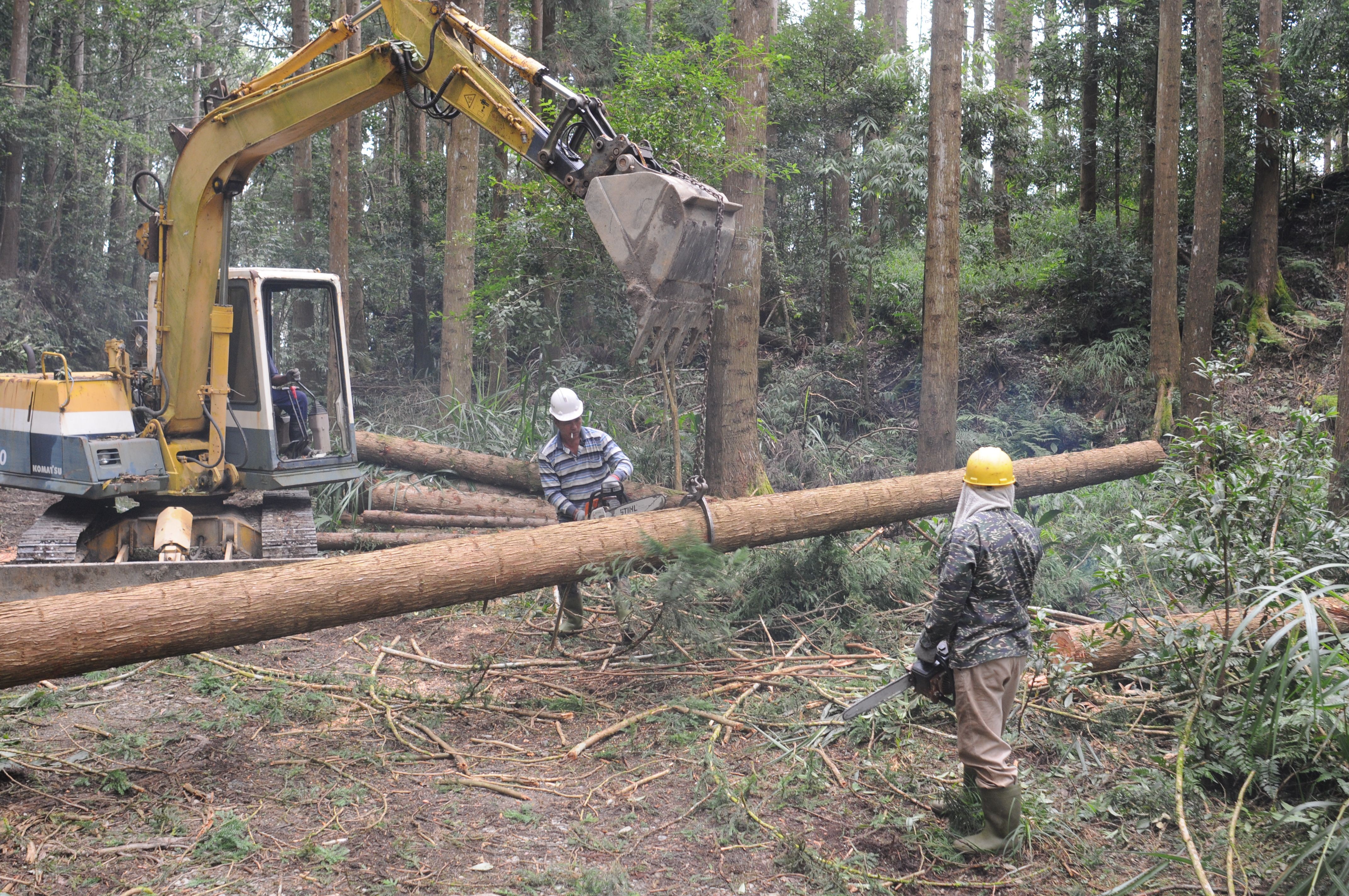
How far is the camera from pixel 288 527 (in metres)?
7.39

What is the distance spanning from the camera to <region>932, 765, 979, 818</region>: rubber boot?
396 centimetres

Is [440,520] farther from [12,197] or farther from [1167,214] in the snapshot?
[12,197]

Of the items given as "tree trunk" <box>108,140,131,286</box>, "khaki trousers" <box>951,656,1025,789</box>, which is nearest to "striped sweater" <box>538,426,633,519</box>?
"khaki trousers" <box>951,656,1025,789</box>

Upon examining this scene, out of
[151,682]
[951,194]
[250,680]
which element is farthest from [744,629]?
[951,194]

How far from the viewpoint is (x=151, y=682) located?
18.6ft

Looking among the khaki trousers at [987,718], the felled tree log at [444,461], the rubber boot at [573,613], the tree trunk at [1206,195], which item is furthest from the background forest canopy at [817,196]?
the khaki trousers at [987,718]

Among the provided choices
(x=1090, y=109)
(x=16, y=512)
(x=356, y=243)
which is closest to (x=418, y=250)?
(x=356, y=243)

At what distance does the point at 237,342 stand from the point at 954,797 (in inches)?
259

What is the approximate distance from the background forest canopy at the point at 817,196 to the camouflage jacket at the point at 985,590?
19.3 feet

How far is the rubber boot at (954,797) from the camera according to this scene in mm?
3961

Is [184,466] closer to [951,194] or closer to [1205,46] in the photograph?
[951,194]

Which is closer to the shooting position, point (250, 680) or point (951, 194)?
point (250, 680)

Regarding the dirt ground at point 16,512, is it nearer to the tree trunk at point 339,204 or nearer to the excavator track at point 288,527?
the excavator track at point 288,527

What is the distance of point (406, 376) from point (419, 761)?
15018 mm
